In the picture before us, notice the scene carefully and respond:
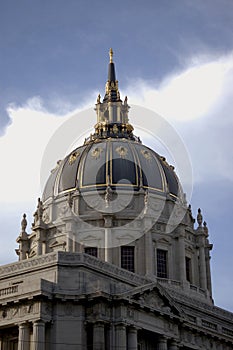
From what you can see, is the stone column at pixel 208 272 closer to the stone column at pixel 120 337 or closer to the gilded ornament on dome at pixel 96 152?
the gilded ornament on dome at pixel 96 152

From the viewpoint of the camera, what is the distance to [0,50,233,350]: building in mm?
56969

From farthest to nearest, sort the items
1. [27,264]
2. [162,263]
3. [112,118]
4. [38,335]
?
[112,118]
[162,263]
[27,264]
[38,335]

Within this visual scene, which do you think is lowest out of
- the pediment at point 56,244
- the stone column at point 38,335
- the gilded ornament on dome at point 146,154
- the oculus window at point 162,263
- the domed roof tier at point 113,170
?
the stone column at point 38,335

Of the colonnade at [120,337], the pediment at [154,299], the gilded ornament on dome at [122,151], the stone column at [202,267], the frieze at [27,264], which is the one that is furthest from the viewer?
the stone column at [202,267]

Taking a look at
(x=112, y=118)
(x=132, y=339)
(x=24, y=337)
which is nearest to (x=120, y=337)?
(x=132, y=339)

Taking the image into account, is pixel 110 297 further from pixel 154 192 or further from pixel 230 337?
pixel 154 192

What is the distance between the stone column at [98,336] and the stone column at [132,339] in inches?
94.2

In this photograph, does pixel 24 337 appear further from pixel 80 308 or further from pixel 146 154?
pixel 146 154

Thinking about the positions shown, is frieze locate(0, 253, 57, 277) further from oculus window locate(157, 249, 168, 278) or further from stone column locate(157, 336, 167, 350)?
oculus window locate(157, 249, 168, 278)

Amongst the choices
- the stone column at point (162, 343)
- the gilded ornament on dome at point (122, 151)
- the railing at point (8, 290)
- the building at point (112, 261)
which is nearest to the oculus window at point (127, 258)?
the building at point (112, 261)

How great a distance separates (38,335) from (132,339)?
24.8 ft

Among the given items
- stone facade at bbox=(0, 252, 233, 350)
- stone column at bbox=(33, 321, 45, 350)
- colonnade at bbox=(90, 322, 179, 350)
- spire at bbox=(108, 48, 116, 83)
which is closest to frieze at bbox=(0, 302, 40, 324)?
stone facade at bbox=(0, 252, 233, 350)

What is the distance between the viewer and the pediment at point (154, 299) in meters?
59.4

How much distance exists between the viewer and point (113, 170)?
297 ft
